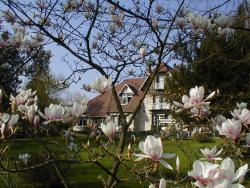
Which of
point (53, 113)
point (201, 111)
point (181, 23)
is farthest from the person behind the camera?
point (181, 23)

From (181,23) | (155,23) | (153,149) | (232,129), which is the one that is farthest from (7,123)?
(155,23)

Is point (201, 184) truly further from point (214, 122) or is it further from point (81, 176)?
point (81, 176)

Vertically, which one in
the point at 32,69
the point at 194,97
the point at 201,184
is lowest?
the point at 201,184

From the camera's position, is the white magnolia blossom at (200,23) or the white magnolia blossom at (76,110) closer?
the white magnolia blossom at (76,110)

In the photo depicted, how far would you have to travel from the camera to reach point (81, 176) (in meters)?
11.6

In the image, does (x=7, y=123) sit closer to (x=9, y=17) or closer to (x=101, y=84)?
(x=101, y=84)

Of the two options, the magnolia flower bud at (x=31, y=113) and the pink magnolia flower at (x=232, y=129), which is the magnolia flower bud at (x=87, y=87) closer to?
the magnolia flower bud at (x=31, y=113)

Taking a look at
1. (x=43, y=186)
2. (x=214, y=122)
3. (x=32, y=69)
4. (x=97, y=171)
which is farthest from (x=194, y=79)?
(x=214, y=122)

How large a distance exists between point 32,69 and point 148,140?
9.32ft

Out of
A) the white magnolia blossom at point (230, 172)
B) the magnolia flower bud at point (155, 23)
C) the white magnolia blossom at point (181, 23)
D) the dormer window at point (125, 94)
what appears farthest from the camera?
the dormer window at point (125, 94)

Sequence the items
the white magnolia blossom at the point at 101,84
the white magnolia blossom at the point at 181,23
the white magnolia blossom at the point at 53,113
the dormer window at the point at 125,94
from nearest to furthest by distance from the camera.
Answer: the white magnolia blossom at the point at 53,113
the white magnolia blossom at the point at 101,84
the white magnolia blossom at the point at 181,23
the dormer window at the point at 125,94

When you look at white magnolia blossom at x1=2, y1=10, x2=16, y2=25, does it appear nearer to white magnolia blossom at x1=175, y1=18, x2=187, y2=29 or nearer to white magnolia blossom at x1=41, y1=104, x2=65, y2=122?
white magnolia blossom at x1=175, y1=18, x2=187, y2=29

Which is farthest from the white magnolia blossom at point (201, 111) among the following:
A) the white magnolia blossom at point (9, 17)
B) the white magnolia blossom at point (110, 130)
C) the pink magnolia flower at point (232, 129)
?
the white magnolia blossom at point (9, 17)

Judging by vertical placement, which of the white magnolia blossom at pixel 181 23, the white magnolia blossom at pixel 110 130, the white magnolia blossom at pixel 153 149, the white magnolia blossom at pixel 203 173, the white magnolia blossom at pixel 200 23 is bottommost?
the white magnolia blossom at pixel 203 173
